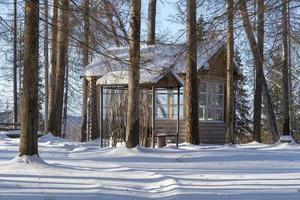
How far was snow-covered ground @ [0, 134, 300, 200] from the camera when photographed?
373 inches

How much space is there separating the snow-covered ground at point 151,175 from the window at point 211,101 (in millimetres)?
10916

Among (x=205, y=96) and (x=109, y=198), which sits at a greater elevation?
(x=205, y=96)

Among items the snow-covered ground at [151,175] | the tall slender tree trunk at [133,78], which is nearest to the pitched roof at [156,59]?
the tall slender tree trunk at [133,78]

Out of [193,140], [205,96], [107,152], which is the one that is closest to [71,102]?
[205,96]

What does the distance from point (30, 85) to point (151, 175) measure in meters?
3.25

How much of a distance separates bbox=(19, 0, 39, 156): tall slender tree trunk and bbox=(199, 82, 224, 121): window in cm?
1592

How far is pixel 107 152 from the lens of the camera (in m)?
15.9

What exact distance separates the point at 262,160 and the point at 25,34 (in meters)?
6.73

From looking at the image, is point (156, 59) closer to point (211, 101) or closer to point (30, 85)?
point (211, 101)

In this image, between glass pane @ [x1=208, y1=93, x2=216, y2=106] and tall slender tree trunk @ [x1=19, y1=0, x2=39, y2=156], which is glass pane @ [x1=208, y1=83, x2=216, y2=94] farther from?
tall slender tree trunk @ [x1=19, y1=0, x2=39, y2=156]

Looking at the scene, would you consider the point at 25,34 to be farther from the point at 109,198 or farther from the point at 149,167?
the point at 109,198

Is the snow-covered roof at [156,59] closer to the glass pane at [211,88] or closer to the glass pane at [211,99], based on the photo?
the glass pane at [211,88]

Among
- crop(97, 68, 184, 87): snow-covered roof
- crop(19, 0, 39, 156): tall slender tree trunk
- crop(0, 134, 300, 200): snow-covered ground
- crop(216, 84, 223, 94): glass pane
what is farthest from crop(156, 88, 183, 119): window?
crop(19, 0, 39, 156): tall slender tree trunk

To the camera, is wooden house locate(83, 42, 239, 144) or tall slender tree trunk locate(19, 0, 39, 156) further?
wooden house locate(83, 42, 239, 144)
